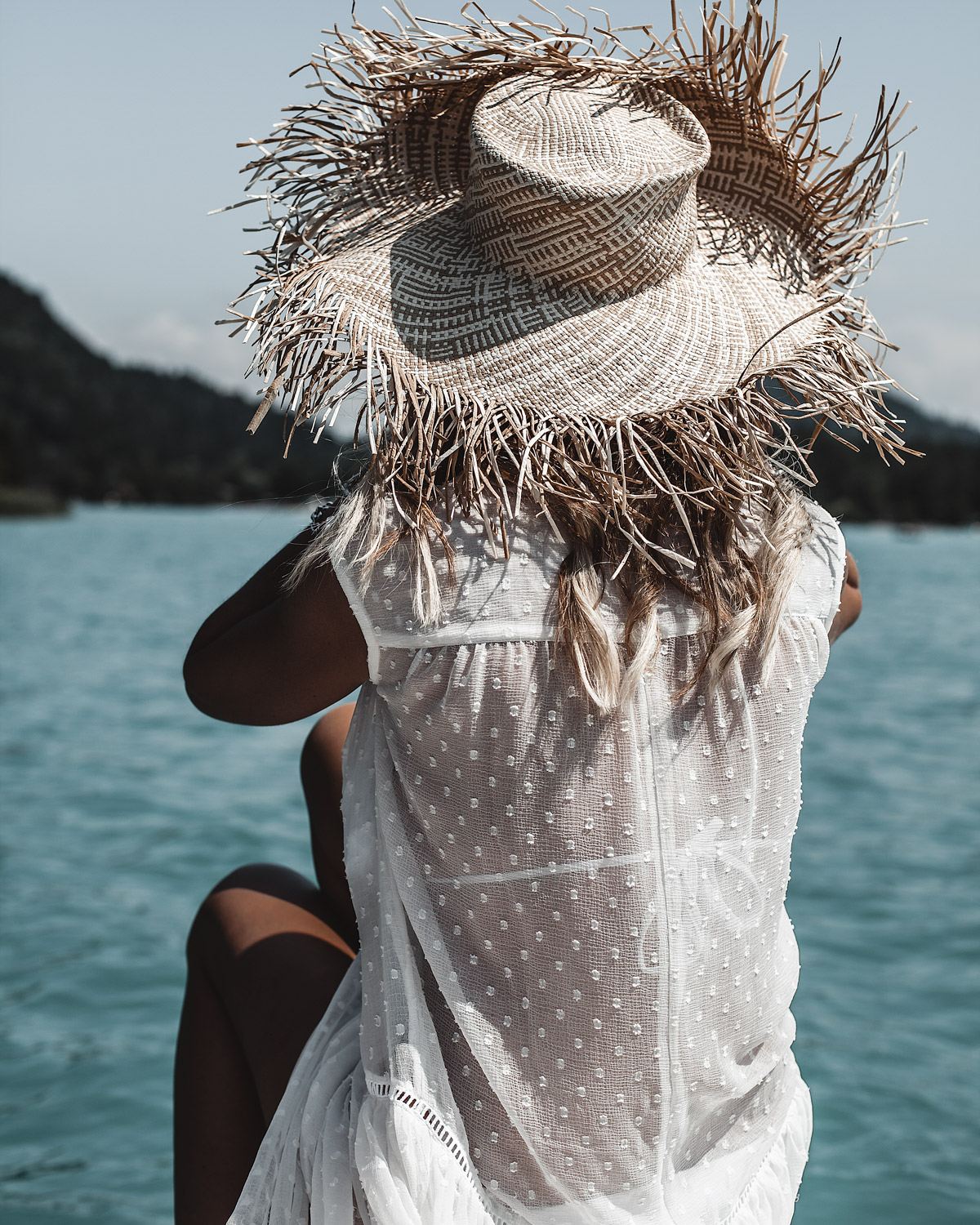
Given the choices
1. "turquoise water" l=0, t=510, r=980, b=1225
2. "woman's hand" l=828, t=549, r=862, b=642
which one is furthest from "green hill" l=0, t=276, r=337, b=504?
"woman's hand" l=828, t=549, r=862, b=642

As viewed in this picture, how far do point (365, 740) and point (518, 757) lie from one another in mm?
163

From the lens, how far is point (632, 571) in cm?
88

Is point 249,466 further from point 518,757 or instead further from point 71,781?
point 518,757

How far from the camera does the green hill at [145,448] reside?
44.7m

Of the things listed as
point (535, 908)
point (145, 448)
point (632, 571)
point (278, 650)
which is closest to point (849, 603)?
point (632, 571)

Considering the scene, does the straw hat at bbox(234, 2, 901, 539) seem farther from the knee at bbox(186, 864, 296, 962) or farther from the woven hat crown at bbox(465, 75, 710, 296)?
the knee at bbox(186, 864, 296, 962)

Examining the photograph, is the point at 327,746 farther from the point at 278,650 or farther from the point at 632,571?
the point at 632,571

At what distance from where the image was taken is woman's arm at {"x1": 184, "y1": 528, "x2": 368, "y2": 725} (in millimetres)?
880

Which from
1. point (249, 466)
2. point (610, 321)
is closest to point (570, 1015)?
point (610, 321)

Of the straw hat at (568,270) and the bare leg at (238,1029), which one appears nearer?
the straw hat at (568,270)

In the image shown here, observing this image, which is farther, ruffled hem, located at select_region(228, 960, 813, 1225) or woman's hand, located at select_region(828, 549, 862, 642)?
woman's hand, located at select_region(828, 549, 862, 642)

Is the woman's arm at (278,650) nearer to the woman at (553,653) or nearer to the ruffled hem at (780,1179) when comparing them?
the woman at (553,653)

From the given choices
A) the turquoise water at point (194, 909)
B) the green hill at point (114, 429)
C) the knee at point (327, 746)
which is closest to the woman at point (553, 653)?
the knee at point (327, 746)

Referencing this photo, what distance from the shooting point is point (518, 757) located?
0.87 meters
